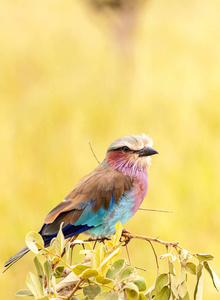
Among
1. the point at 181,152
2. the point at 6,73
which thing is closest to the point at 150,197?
the point at 181,152

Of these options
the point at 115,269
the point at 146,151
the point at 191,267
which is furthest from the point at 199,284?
the point at 146,151

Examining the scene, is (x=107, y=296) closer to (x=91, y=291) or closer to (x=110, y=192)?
(x=91, y=291)

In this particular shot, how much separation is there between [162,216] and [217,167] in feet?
1.33

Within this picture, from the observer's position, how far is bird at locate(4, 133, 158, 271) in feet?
2.93

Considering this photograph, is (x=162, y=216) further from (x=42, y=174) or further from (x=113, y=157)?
(x=113, y=157)

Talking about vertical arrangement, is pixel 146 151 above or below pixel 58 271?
above

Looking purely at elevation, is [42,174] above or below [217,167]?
below

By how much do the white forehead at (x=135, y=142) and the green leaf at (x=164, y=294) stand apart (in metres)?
0.35

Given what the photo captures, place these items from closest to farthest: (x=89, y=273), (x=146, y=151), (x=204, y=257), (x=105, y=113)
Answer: (x=89, y=273), (x=204, y=257), (x=146, y=151), (x=105, y=113)

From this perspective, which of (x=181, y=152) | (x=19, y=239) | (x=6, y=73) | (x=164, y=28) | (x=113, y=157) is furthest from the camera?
(x=164, y=28)

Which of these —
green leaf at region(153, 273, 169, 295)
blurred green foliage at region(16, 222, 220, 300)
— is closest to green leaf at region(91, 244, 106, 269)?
blurred green foliage at region(16, 222, 220, 300)

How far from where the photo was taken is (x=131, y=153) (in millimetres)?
960

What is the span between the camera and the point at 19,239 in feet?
6.57

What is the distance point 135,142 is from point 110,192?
0.11 metres
